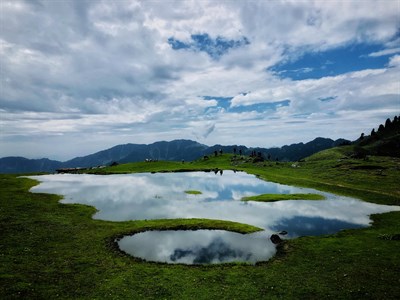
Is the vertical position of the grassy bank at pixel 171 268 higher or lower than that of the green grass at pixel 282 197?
lower

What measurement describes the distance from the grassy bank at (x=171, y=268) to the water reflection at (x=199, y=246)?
2838 millimetres

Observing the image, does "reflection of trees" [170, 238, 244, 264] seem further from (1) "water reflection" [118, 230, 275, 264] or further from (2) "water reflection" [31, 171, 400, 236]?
(2) "water reflection" [31, 171, 400, 236]

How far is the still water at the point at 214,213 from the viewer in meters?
51.4

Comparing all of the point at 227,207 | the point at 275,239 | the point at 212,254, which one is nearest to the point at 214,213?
the point at 227,207

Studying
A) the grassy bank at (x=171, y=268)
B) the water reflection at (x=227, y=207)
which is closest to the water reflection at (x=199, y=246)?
the grassy bank at (x=171, y=268)

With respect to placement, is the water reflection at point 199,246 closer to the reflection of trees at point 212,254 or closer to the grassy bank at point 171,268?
the reflection of trees at point 212,254

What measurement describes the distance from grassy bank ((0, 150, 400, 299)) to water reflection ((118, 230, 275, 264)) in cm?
284

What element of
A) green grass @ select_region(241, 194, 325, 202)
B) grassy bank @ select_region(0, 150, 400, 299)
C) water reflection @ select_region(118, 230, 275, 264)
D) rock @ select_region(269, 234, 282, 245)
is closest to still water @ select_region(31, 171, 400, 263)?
water reflection @ select_region(118, 230, 275, 264)

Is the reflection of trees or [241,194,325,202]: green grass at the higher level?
[241,194,325,202]: green grass

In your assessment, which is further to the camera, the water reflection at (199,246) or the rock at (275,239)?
the rock at (275,239)

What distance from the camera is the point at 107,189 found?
11738 centimetres

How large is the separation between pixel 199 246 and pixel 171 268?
11924 millimetres

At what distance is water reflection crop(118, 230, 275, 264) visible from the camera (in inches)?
1868

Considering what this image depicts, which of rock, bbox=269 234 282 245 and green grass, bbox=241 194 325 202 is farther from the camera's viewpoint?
green grass, bbox=241 194 325 202
